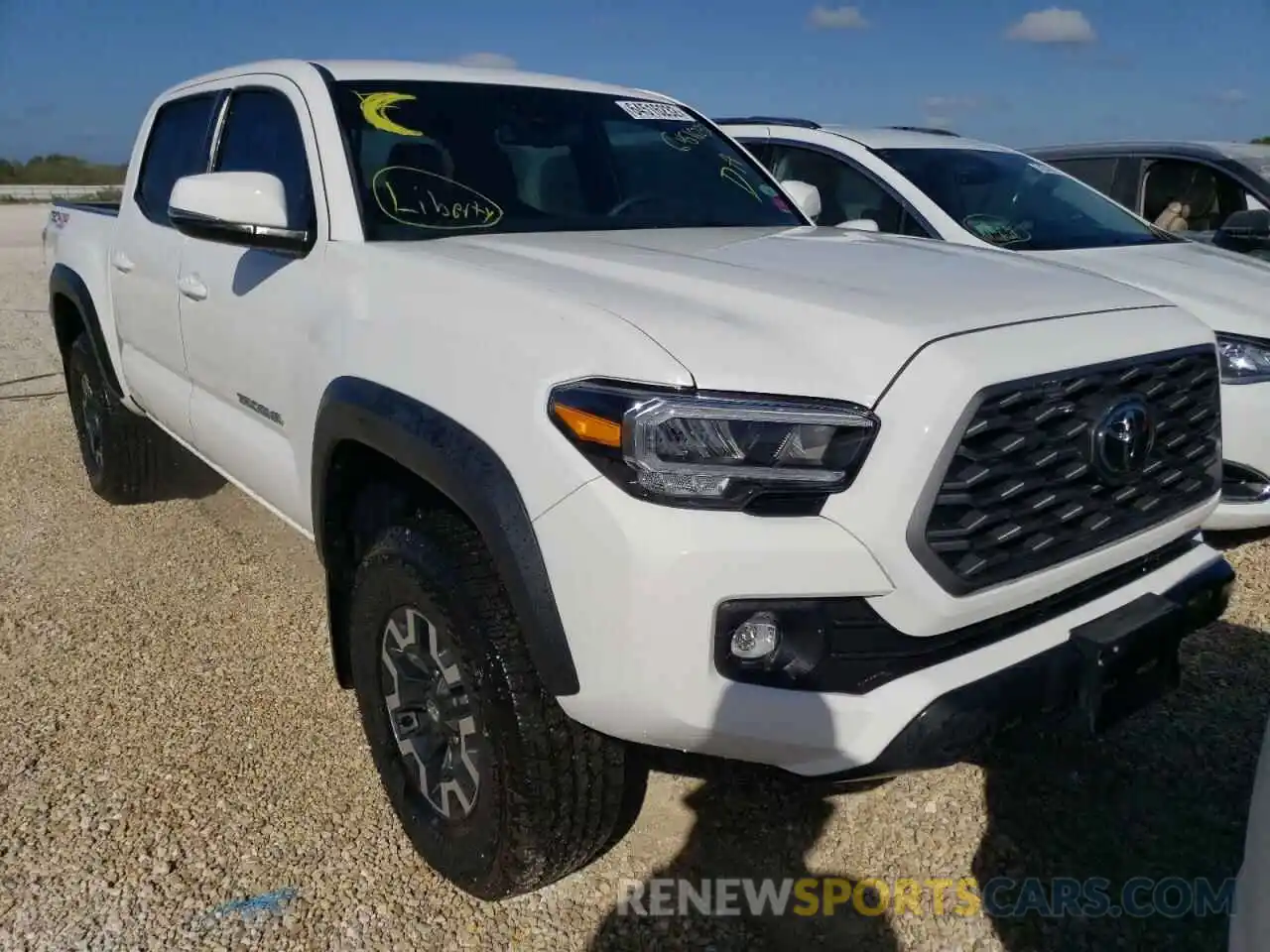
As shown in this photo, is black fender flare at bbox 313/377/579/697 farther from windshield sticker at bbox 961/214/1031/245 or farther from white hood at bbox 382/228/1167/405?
windshield sticker at bbox 961/214/1031/245

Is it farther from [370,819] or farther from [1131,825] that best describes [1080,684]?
[370,819]

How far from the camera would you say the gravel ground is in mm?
2285

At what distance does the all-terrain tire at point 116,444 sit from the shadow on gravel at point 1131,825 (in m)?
3.94

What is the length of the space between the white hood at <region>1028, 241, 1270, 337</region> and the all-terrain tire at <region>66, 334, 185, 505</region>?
4.08m

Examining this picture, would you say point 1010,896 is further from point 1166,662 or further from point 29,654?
point 29,654

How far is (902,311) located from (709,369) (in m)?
0.44

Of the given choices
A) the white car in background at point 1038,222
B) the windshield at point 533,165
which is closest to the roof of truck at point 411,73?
the windshield at point 533,165

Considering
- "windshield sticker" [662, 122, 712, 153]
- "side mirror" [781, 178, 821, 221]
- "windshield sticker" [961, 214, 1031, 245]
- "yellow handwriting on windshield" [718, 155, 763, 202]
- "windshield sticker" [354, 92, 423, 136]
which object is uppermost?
"windshield sticker" [354, 92, 423, 136]

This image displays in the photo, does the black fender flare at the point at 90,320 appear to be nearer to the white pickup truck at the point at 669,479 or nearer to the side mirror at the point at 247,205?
the white pickup truck at the point at 669,479

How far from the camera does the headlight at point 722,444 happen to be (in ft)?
5.80

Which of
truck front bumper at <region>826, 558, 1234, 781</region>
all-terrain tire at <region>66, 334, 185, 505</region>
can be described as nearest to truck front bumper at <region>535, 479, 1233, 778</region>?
truck front bumper at <region>826, 558, 1234, 781</region>

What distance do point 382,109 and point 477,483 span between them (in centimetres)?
149

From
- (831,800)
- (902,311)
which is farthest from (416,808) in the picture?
(902,311)

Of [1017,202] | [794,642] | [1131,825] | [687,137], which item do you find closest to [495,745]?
[794,642]
